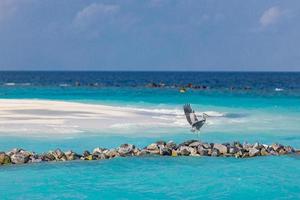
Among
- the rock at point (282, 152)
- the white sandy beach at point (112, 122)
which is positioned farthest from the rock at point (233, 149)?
the white sandy beach at point (112, 122)

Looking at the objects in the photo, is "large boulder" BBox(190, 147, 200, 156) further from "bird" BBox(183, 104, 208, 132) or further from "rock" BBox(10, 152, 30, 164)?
"rock" BBox(10, 152, 30, 164)

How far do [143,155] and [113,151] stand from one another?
116cm

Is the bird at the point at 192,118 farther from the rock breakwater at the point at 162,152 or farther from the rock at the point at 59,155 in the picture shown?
the rock at the point at 59,155

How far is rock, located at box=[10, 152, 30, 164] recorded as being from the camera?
67.2 feet

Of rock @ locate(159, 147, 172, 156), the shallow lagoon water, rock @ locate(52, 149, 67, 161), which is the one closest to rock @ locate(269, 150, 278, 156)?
the shallow lagoon water

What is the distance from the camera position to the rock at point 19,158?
806 inches

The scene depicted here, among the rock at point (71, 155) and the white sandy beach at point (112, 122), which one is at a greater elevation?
the white sandy beach at point (112, 122)

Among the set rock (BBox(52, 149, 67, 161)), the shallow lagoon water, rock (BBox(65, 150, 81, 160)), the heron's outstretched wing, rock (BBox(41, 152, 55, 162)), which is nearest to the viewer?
the shallow lagoon water

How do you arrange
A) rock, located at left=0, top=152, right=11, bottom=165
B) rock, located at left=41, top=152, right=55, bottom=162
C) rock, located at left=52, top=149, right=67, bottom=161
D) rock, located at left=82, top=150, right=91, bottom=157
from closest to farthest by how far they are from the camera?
rock, located at left=0, top=152, right=11, bottom=165
rock, located at left=41, top=152, right=55, bottom=162
rock, located at left=52, top=149, right=67, bottom=161
rock, located at left=82, top=150, right=91, bottom=157

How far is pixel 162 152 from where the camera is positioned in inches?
880

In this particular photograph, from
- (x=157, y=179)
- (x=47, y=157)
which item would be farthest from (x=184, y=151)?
(x=47, y=157)

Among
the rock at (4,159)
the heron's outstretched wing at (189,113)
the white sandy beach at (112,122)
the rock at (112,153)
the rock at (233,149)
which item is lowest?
the rock at (4,159)

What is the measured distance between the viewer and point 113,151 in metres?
21.9

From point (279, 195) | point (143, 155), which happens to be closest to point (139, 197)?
point (279, 195)
